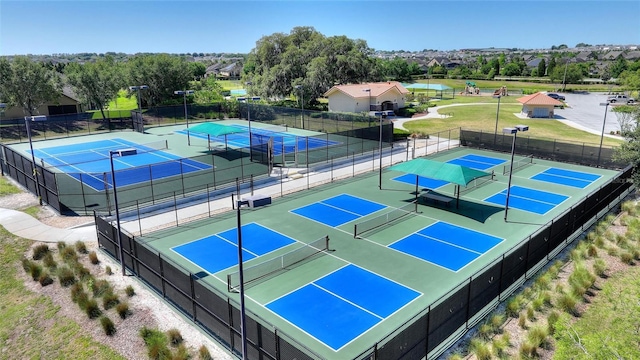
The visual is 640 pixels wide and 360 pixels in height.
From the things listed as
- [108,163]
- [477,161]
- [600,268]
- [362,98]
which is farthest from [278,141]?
[600,268]

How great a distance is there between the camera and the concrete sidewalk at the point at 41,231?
20.6 m

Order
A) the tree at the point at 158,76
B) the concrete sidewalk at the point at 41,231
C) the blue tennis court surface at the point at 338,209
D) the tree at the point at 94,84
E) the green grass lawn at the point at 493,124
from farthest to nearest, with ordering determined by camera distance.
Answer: the tree at the point at 158,76
the tree at the point at 94,84
the green grass lawn at the point at 493,124
the blue tennis court surface at the point at 338,209
the concrete sidewalk at the point at 41,231

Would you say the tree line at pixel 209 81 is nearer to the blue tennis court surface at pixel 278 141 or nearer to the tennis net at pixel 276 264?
the blue tennis court surface at pixel 278 141

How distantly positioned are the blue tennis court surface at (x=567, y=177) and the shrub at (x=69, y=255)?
2732 cm

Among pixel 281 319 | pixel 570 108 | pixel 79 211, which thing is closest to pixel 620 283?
pixel 281 319

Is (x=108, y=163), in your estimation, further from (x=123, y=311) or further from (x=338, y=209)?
(x=123, y=311)

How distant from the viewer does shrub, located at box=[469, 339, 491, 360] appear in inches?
480

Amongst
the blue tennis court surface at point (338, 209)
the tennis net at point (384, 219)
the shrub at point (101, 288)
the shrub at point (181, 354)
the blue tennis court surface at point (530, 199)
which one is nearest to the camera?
the shrub at point (181, 354)

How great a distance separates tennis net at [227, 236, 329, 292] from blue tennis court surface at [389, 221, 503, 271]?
10.7 feet

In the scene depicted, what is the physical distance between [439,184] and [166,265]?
754 inches

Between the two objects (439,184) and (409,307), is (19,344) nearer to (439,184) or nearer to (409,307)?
(409,307)

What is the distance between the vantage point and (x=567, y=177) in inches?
1177

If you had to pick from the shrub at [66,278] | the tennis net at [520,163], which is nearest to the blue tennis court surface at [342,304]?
the shrub at [66,278]

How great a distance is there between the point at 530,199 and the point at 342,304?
618 inches
